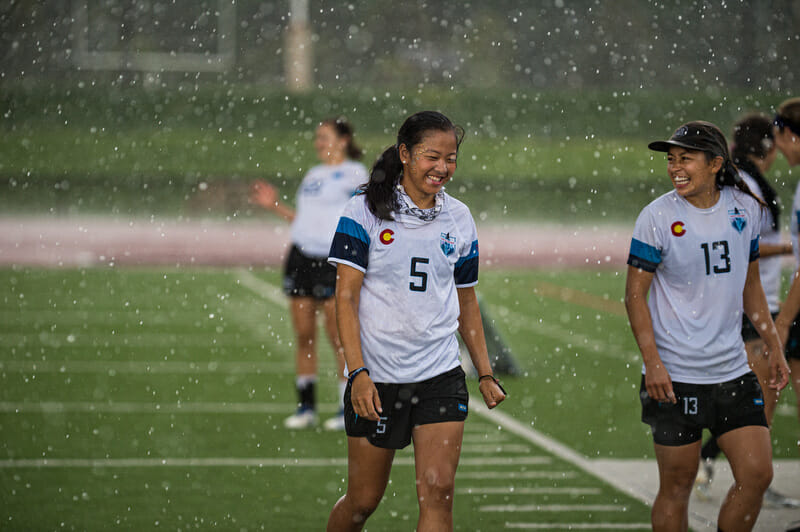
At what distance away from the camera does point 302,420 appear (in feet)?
26.8

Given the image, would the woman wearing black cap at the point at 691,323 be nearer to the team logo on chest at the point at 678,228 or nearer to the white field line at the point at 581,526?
the team logo on chest at the point at 678,228

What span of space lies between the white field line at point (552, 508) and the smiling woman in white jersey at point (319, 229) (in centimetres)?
187

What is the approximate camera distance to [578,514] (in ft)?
19.7

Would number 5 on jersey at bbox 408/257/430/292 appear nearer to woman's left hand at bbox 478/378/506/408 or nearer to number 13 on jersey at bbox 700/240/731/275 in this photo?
woman's left hand at bbox 478/378/506/408

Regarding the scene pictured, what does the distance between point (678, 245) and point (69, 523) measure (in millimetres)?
3246

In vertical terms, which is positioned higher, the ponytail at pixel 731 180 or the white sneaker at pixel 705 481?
the ponytail at pixel 731 180

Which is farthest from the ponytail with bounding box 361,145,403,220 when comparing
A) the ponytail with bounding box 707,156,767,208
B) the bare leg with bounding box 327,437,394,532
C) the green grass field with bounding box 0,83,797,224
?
the green grass field with bounding box 0,83,797,224

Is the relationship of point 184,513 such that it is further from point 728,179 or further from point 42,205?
point 42,205

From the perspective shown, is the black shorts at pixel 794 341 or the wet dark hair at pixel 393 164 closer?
the wet dark hair at pixel 393 164

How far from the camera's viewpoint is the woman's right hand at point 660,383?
4.45 meters

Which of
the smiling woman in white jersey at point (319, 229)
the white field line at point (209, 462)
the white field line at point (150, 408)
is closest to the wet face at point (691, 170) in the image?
the white field line at point (209, 462)

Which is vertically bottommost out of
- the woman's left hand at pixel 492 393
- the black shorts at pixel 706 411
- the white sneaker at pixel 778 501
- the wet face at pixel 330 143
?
the white sneaker at pixel 778 501

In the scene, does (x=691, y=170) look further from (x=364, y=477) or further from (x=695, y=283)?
(x=364, y=477)

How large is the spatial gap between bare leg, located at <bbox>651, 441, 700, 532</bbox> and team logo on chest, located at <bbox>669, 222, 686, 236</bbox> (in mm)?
815
